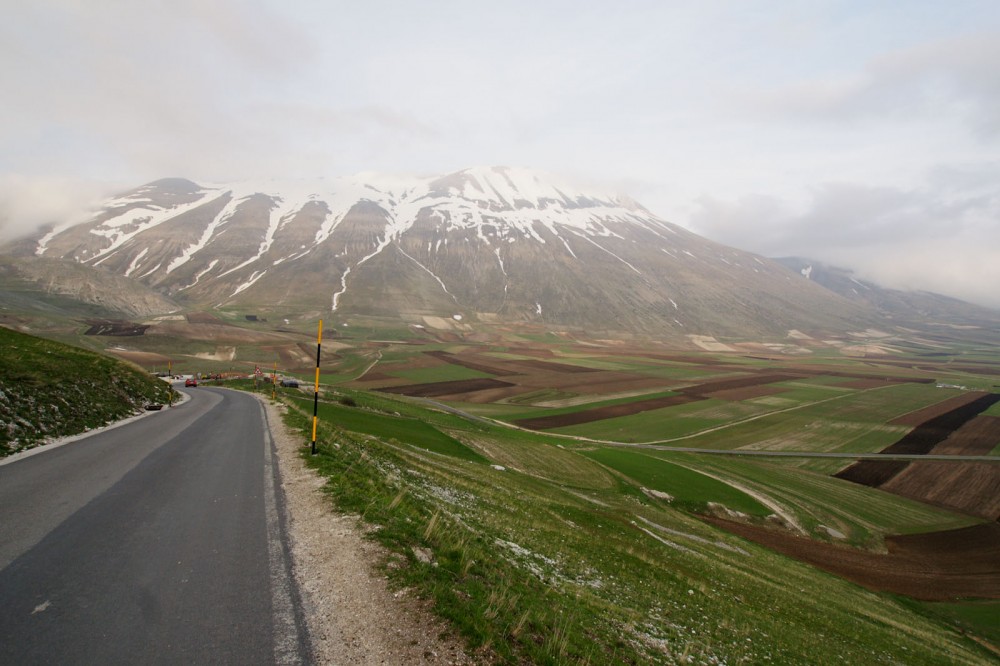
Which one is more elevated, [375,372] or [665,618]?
[665,618]

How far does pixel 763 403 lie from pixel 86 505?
110m

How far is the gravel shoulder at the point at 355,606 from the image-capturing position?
6070 mm

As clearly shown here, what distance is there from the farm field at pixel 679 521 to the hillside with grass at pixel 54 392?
34.7 feet

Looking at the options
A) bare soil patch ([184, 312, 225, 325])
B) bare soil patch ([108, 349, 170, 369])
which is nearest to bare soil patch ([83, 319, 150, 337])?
bare soil patch ([108, 349, 170, 369])

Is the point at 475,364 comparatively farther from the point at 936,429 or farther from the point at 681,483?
the point at 936,429

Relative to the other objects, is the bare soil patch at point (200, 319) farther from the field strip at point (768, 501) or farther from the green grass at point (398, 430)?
the field strip at point (768, 501)

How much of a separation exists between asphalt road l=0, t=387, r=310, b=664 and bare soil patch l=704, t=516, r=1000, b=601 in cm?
3628

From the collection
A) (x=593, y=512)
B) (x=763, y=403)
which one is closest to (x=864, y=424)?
(x=763, y=403)

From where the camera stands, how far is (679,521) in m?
31.5

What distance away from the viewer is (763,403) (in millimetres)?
95688

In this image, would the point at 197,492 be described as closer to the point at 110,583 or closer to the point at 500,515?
the point at 110,583

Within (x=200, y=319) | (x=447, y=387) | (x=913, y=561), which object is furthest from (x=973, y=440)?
(x=200, y=319)

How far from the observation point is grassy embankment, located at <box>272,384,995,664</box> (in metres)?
8.59

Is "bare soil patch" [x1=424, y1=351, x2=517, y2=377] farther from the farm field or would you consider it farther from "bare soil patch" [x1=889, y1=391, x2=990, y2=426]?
"bare soil patch" [x1=889, y1=391, x2=990, y2=426]
